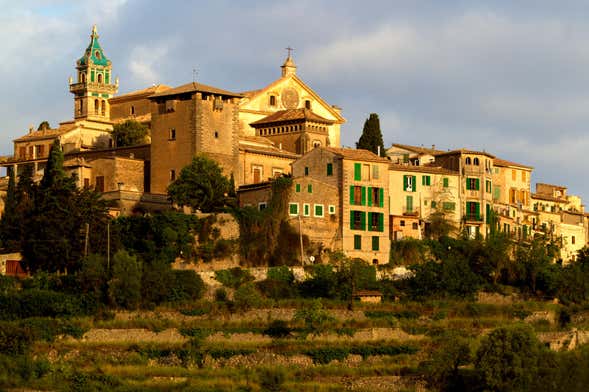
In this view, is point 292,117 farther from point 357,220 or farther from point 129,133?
point 357,220

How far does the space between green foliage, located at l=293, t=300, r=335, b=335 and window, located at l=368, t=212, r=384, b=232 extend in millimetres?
8611

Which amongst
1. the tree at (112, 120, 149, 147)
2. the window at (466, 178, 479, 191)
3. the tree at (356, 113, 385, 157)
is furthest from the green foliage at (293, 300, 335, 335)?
the tree at (112, 120, 149, 147)

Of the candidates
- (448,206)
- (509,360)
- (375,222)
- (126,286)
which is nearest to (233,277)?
(126,286)

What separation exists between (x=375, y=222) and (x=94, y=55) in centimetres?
3177

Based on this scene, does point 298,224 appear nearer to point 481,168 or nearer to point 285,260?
Answer: point 285,260

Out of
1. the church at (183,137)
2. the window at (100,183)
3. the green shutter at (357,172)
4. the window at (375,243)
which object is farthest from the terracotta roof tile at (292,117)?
the window at (375,243)

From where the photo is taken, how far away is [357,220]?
7706 cm

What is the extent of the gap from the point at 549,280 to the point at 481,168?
9.44 meters

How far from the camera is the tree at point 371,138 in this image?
89.1 m

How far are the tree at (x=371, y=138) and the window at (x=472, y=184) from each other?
628 centimetres

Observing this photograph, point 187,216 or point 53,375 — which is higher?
point 187,216

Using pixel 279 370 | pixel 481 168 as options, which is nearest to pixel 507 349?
pixel 279 370

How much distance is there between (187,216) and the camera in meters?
75.7

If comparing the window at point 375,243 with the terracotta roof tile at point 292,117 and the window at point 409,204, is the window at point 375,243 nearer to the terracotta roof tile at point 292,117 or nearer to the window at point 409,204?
the window at point 409,204
